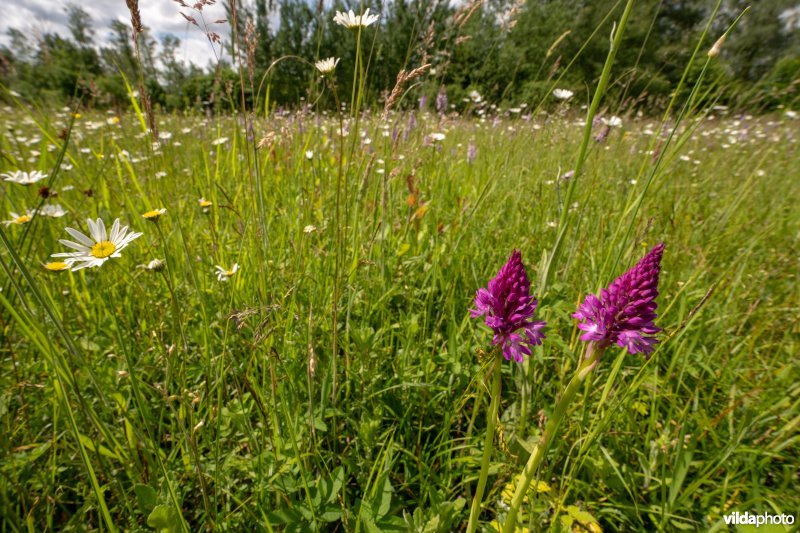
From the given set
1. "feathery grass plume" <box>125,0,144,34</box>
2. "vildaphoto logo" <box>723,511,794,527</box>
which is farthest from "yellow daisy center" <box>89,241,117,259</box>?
"vildaphoto logo" <box>723,511,794,527</box>

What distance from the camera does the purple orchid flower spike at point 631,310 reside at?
71 centimetres

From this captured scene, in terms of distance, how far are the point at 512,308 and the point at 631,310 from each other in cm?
23

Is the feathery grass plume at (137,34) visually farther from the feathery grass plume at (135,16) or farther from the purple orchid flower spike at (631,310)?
the purple orchid flower spike at (631,310)

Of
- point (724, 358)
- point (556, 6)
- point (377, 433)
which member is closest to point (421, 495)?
point (377, 433)

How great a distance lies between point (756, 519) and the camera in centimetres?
87

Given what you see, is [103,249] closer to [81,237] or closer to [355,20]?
[81,237]

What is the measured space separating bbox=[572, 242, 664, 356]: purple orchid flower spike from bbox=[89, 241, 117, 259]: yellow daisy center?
1.36m

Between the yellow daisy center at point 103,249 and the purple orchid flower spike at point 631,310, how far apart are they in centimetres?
136

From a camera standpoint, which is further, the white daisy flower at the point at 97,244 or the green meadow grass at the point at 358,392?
the white daisy flower at the point at 97,244

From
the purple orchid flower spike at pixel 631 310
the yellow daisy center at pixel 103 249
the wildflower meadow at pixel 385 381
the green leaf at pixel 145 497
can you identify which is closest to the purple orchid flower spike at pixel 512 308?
the wildflower meadow at pixel 385 381

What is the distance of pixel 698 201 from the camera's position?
326 cm

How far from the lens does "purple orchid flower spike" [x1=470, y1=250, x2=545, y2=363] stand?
76 centimetres

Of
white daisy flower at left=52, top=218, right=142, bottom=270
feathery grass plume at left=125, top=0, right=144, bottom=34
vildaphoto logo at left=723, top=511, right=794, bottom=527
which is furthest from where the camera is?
white daisy flower at left=52, top=218, right=142, bottom=270

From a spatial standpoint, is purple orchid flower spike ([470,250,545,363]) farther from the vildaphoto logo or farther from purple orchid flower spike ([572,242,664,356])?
the vildaphoto logo
